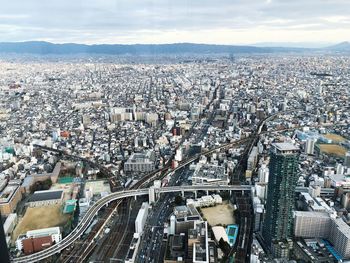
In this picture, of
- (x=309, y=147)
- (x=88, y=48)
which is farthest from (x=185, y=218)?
(x=88, y=48)

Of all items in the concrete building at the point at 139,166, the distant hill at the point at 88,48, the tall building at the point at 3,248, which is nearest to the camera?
the tall building at the point at 3,248

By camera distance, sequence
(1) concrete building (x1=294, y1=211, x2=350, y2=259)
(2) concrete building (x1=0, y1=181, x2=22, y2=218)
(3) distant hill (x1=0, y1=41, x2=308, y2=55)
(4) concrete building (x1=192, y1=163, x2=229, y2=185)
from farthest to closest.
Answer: (4) concrete building (x1=192, y1=163, x2=229, y2=185) < (2) concrete building (x1=0, y1=181, x2=22, y2=218) < (1) concrete building (x1=294, y1=211, x2=350, y2=259) < (3) distant hill (x1=0, y1=41, x2=308, y2=55)

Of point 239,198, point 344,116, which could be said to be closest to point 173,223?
point 239,198

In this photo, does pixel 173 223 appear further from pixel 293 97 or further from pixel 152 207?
pixel 293 97

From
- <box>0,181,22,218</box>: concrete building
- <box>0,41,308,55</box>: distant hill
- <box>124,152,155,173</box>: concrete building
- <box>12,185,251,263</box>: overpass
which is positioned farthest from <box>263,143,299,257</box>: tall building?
<box>0,181,22,218</box>: concrete building

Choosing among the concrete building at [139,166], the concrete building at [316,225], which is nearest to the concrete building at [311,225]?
the concrete building at [316,225]

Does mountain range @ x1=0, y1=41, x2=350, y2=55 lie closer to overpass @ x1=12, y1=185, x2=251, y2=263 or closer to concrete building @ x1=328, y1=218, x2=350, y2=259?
overpass @ x1=12, y1=185, x2=251, y2=263

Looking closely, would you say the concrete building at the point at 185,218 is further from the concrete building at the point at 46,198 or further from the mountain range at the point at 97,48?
the mountain range at the point at 97,48

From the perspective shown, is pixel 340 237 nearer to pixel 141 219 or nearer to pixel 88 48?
pixel 141 219
